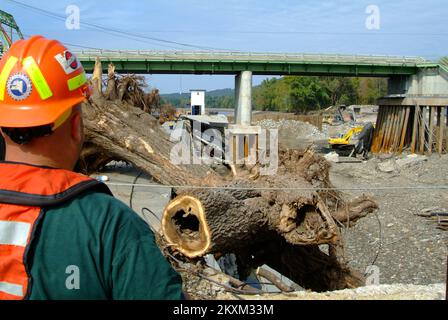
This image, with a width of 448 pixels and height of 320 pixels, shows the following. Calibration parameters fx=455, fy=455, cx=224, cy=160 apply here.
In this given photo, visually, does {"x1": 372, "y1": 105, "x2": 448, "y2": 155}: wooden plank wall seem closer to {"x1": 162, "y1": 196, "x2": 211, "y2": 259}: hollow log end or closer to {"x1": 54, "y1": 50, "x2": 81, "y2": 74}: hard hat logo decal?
{"x1": 162, "y1": 196, "x2": 211, "y2": 259}: hollow log end

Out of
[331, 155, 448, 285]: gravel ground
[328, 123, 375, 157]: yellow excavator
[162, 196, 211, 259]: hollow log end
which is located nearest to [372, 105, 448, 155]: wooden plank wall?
[328, 123, 375, 157]: yellow excavator

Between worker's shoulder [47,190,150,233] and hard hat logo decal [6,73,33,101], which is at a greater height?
hard hat logo decal [6,73,33,101]

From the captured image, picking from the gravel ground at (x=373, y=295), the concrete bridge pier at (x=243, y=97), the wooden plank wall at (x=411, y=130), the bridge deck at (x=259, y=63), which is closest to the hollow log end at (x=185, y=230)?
the gravel ground at (x=373, y=295)

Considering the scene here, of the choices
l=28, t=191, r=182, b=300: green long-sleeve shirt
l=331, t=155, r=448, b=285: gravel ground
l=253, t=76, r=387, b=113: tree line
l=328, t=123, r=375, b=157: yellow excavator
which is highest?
l=253, t=76, r=387, b=113: tree line

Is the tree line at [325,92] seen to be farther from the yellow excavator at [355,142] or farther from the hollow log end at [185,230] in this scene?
the hollow log end at [185,230]

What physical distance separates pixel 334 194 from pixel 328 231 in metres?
1.62

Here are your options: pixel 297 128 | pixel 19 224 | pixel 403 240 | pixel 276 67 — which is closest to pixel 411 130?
pixel 276 67

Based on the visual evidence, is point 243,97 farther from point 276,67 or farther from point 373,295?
point 373,295

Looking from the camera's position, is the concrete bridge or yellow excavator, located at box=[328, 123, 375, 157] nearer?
yellow excavator, located at box=[328, 123, 375, 157]

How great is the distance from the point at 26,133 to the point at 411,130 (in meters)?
34.6

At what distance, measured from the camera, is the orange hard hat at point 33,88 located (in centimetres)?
135

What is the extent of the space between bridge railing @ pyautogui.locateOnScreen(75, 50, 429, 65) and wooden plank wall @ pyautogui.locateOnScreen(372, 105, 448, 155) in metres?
5.57

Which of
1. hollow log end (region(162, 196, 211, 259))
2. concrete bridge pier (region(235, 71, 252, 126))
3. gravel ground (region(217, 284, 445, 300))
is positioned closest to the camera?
A: gravel ground (region(217, 284, 445, 300))

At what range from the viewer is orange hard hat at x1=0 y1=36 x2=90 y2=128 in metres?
1.35
